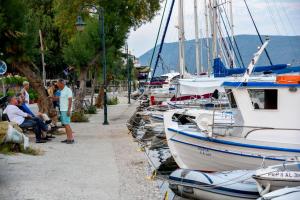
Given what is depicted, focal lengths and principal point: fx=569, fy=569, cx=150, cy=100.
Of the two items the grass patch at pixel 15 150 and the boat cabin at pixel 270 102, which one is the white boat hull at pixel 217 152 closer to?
the boat cabin at pixel 270 102

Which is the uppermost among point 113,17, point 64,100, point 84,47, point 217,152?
point 113,17

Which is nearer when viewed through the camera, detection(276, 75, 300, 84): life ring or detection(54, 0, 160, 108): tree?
detection(276, 75, 300, 84): life ring

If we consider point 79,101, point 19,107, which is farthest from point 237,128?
point 79,101

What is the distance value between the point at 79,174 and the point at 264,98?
455cm

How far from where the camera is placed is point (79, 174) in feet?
38.6

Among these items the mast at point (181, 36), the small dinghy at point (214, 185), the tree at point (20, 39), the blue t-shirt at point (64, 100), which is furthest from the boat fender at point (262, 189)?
the mast at point (181, 36)

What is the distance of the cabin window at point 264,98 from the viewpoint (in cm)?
1287

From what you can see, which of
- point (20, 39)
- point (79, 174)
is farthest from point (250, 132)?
point (20, 39)

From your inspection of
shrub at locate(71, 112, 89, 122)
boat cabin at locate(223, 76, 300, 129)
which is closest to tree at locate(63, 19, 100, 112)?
shrub at locate(71, 112, 89, 122)

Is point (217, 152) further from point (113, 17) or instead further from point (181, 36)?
point (181, 36)

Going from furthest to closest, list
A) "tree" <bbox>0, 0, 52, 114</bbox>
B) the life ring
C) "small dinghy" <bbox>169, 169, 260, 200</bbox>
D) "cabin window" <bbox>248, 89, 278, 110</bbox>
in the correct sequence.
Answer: "tree" <bbox>0, 0, 52, 114</bbox>
"cabin window" <bbox>248, 89, 278, 110</bbox>
the life ring
"small dinghy" <bbox>169, 169, 260, 200</bbox>

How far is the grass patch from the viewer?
13477 millimetres

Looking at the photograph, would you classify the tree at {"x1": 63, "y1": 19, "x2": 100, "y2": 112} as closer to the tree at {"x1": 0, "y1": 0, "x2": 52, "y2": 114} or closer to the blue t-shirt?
the tree at {"x1": 0, "y1": 0, "x2": 52, "y2": 114}

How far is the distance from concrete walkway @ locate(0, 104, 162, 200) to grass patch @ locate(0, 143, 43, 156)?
23 cm
